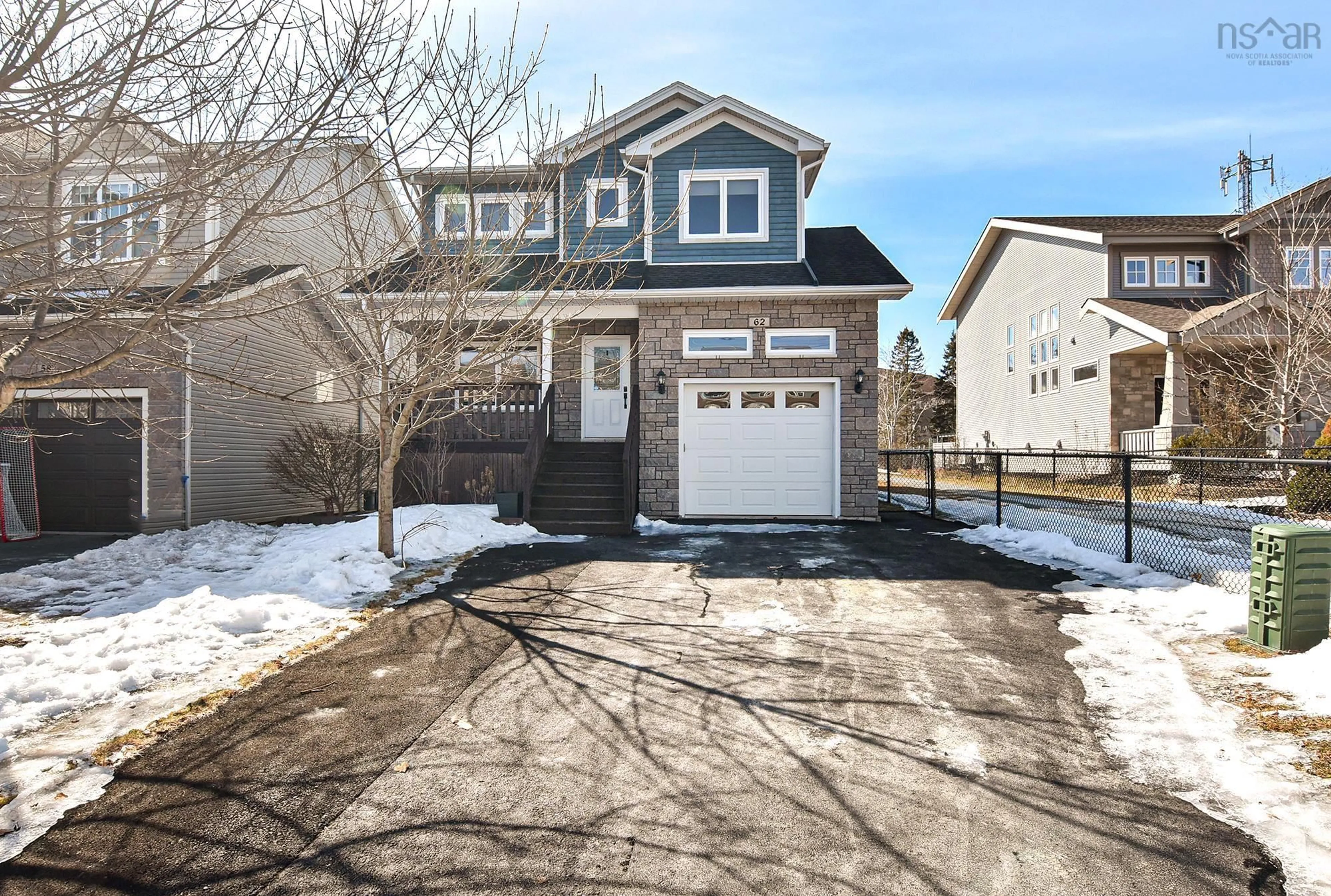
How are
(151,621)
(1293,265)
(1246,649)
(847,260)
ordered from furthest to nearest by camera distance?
(1293,265)
(847,260)
(151,621)
(1246,649)

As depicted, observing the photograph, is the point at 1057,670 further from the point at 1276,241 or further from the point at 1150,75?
the point at 1276,241

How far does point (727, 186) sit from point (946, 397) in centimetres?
3168

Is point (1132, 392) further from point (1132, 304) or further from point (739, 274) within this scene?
point (739, 274)

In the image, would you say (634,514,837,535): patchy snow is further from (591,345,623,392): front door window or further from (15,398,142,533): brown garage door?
(15,398,142,533): brown garage door

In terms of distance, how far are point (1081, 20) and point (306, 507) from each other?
15.4 metres

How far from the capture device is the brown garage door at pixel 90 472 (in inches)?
459

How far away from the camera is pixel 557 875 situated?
100 inches

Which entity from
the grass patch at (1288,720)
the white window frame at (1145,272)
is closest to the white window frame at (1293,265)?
the white window frame at (1145,272)

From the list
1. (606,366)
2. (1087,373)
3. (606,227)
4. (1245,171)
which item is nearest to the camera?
(606,227)

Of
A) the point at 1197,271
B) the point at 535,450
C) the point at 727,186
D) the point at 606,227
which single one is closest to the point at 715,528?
the point at 535,450

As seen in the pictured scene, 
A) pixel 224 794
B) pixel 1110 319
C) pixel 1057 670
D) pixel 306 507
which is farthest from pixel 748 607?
pixel 1110 319

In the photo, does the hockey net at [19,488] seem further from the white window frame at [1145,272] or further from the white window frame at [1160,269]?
the white window frame at [1160,269]

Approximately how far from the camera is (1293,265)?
1661 cm

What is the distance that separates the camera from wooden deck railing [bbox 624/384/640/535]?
1129 cm
